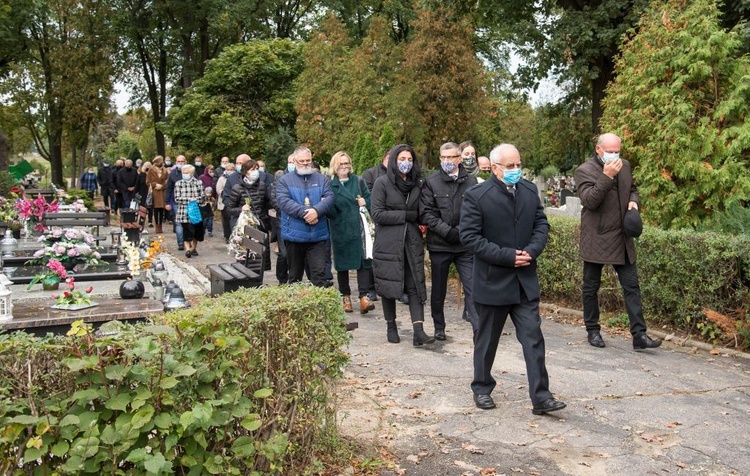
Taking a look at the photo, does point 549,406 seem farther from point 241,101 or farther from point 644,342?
point 241,101

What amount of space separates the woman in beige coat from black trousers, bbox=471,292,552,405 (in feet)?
52.9

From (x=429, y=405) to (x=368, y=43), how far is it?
22654 mm

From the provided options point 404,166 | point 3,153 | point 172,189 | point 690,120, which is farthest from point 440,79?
point 404,166

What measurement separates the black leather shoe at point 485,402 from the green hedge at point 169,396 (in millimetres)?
1933

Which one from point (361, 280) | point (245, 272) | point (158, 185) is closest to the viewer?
point (245, 272)

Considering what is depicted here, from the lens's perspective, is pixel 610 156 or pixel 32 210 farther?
pixel 32 210

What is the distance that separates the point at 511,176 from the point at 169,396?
10.9 feet

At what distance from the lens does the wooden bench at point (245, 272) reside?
30.0 ft

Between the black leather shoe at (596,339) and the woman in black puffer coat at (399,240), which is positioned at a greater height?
the woman in black puffer coat at (399,240)

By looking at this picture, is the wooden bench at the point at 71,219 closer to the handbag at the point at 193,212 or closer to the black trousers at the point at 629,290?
the handbag at the point at 193,212

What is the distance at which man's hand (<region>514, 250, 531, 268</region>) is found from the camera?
19.8 feet

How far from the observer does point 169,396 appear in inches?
148

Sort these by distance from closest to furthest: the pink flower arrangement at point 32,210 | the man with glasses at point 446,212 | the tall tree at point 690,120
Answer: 1. the man with glasses at point 446,212
2. the tall tree at point 690,120
3. the pink flower arrangement at point 32,210

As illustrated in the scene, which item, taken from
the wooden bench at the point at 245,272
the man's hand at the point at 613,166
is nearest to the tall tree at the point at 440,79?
the wooden bench at the point at 245,272
